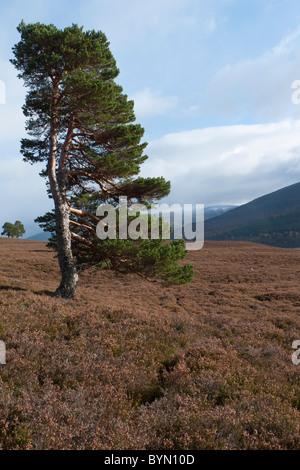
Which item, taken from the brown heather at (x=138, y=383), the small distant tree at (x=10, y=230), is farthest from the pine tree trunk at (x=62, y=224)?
the small distant tree at (x=10, y=230)

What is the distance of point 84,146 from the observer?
13539 millimetres

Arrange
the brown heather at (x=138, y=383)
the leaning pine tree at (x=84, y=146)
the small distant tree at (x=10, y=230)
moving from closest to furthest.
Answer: the brown heather at (x=138, y=383), the leaning pine tree at (x=84, y=146), the small distant tree at (x=10, y=230)

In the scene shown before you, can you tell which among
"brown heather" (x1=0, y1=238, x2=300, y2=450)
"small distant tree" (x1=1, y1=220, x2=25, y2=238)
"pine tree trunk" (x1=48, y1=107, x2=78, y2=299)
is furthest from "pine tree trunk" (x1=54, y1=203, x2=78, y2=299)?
"small distant tree" (x1=1, y1=220, x2=25, y2=238)

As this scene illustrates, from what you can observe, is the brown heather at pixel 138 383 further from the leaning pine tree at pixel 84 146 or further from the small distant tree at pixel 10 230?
the small distant tree at pixel 10 230

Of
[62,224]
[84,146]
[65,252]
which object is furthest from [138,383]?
[84,146]

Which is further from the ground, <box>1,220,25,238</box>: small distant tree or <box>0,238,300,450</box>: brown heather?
<box>1,220,25,238</box>: small distant tree

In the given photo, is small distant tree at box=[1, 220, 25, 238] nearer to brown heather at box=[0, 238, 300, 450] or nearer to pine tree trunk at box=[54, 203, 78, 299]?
pine tree trunk at box=[54, 203, 78, 299]

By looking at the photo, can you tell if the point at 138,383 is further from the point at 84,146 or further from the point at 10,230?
the point at 10,230

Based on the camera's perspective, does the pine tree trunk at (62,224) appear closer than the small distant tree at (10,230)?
Yes

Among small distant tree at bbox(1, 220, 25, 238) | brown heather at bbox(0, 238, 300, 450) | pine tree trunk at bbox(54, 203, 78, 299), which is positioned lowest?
brown heather at bbox(0, 238, 300, 450)

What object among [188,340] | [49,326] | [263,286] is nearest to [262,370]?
[188,340]

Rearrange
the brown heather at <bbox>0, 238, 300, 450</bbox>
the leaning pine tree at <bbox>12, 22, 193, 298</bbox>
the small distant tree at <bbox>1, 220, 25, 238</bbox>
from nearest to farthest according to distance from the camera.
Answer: the brown heather at <bbox>0, 238, 300, 450</bbox>
the leaning pine tree at <bbox>12, 22, 193, 298</bbox>
the small distant tree at <bbox>1, 220, 25, 238</bbox>

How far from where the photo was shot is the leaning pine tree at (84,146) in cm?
1130

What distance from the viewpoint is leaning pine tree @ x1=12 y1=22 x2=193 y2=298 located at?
11.3 metres
